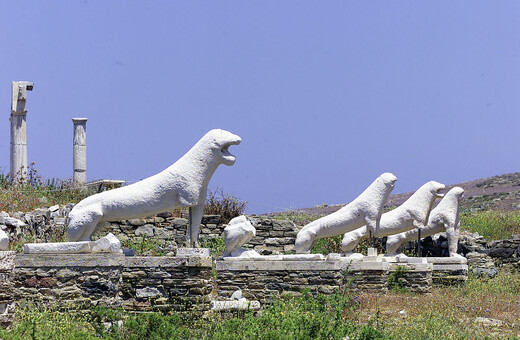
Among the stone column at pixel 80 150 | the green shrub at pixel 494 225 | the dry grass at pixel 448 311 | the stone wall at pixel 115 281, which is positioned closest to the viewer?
the dry grass at pixel 448 311

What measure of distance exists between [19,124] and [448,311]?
53.0 ft

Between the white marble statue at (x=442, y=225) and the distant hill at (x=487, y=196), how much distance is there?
28.4 ft

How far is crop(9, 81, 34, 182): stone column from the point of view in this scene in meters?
23.9

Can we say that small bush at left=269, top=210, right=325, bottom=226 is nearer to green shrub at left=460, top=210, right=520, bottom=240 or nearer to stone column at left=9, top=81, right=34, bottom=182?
green shrub at left=460, top=210, right=520, bottom=240

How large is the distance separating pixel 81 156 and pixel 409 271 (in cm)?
1206

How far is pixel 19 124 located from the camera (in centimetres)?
2414

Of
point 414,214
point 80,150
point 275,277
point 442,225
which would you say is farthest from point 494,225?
point 80,150

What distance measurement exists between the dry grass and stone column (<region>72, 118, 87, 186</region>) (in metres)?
11.9

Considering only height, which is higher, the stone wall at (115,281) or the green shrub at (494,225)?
the green shrub at (494,225)

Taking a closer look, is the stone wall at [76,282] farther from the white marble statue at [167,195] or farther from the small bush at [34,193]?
the small bush at [34,193]

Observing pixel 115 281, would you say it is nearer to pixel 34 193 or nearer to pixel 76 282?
pixel 76 282

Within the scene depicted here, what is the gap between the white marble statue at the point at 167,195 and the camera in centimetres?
1086

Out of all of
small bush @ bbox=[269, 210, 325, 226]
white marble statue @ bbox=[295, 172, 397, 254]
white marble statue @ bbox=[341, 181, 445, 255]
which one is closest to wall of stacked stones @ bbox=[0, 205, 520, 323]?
white marble statue @ bbox=[295, 172, 397, 254]

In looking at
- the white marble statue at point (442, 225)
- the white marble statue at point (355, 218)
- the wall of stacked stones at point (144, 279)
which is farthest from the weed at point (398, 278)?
the white marble statue at point (442, 225)
